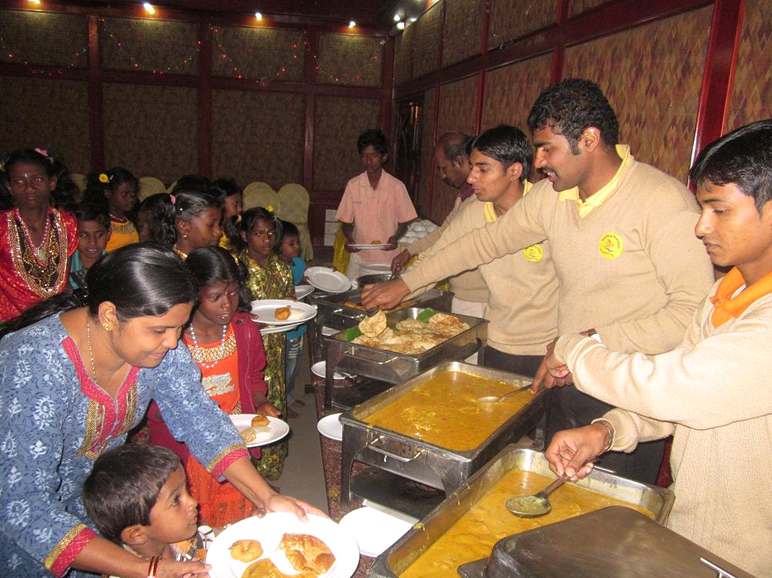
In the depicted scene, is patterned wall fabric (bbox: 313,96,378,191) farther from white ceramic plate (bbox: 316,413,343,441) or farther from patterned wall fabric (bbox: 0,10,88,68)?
white ceramic plate (bbox: 316,413,343,441)

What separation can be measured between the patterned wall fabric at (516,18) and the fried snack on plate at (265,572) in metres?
3.48

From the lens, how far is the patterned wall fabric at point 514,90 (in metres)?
3.68

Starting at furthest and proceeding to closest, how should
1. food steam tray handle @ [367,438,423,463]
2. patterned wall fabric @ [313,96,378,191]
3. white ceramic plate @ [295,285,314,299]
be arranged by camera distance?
patterned wall fabric @ [313,96,378,191]
white ceramic plate @ [295,285,314,299]
food steam tray handle @ [367,438,423,463]

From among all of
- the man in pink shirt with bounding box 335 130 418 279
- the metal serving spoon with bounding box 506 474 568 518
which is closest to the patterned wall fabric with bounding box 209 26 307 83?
the man in pink shirt with bounding box 335 130 418 279

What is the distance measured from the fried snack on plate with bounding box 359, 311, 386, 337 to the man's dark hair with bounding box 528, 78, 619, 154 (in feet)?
3.16

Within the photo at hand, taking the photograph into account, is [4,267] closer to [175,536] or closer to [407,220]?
[175,536]

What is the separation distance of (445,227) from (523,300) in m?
1.09

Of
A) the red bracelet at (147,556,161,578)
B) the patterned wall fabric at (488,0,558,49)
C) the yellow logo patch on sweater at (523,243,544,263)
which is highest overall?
the patterned wall fabric at (488,0,558,49)

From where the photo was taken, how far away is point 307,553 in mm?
1130

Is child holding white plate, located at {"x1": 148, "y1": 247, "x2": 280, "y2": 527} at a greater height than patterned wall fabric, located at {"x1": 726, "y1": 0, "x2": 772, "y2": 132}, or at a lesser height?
lesser

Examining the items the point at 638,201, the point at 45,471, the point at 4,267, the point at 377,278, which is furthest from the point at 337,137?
the point at 45,471

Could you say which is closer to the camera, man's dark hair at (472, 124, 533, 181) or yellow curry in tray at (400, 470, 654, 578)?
yellow curry in tray at (400, 470, 654, 578)

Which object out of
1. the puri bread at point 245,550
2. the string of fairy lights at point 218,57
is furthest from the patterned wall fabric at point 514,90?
the string of fairy lights at point 218,57

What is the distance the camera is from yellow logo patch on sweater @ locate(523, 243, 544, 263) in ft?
7.55
